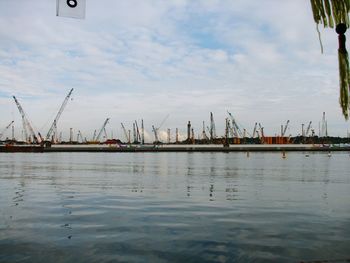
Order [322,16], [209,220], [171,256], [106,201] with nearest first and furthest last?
[322,16], [171,256], [209,220], [106,201]

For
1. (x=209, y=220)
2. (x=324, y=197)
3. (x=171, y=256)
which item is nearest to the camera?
(x=171, y=256)

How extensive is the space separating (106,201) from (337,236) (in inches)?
741

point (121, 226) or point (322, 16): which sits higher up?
point (322, 16)

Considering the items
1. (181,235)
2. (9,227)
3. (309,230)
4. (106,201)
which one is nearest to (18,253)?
A: (9,227)

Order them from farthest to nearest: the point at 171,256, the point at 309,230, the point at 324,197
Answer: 1. the point at 324,197
2. the point at 309,230
3. the point at 171,256

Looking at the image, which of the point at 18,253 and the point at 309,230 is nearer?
the point at 18,253

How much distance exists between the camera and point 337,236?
58.1 feet

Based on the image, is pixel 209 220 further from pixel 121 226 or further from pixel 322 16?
pixel 322 16

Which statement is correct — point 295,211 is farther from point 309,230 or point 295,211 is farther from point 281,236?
point 281,236

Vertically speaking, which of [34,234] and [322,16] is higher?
[322,16]

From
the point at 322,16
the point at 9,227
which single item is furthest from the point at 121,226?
the point at 322,16

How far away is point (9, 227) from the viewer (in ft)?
65.0

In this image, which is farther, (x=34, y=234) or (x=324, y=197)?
(x=324, y=197)

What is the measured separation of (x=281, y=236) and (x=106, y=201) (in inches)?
669
